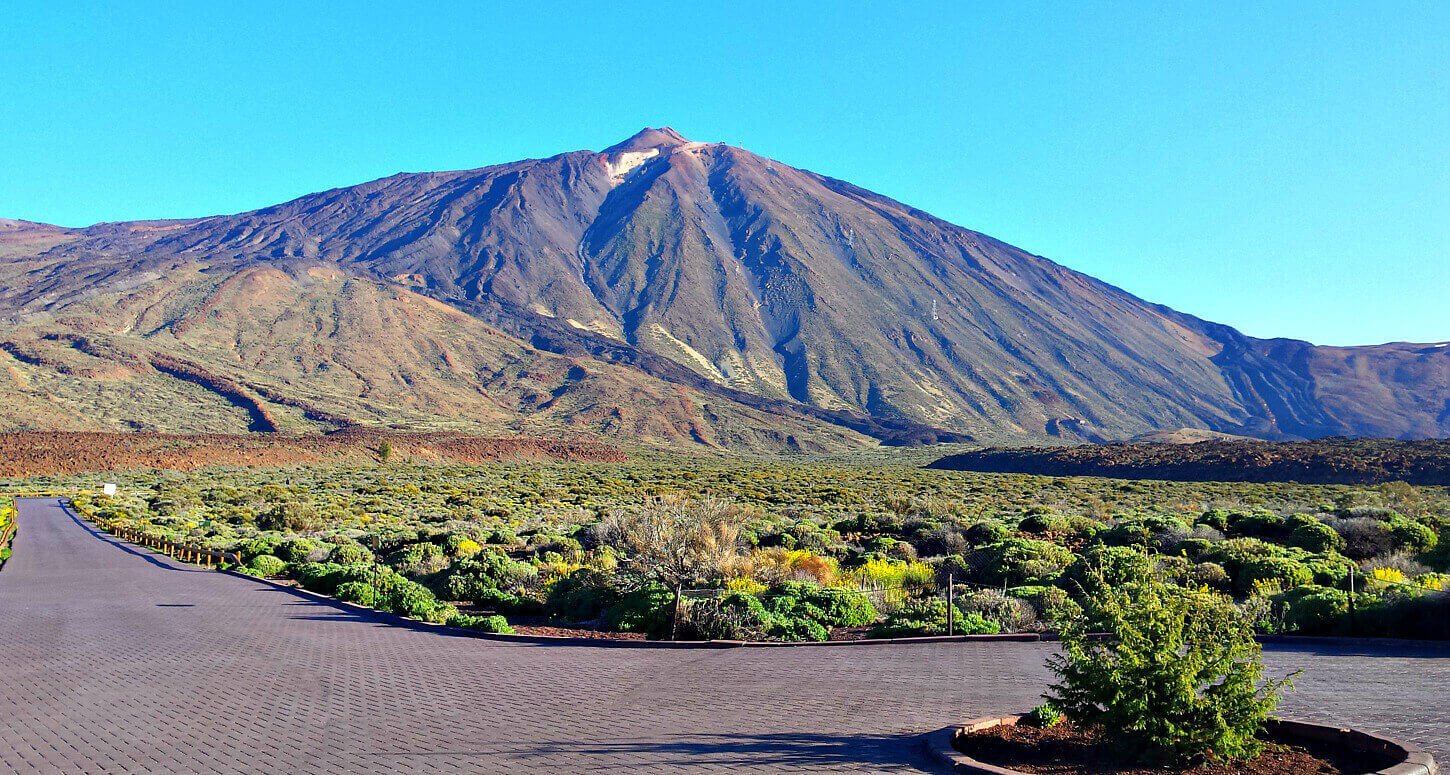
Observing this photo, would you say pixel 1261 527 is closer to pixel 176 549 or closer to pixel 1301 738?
pixel 1301 738

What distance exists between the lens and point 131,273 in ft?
438

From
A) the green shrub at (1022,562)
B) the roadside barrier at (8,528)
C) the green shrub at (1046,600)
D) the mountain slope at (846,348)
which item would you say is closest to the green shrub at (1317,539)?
the green shrub at (1022,562)

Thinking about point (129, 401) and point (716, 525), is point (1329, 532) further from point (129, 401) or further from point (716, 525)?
point (129, 401)

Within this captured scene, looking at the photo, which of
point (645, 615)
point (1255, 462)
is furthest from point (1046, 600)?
point (1255, 462)

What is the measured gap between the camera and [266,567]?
805 inches

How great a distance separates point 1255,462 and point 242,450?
69.7 meters

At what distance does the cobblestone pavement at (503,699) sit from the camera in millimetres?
6434

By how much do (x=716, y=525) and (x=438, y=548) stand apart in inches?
329

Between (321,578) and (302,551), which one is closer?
(321,578)

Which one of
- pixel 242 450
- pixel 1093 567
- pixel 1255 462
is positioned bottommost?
pixel 1093 567

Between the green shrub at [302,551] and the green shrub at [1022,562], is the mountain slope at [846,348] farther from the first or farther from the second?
the green shrub at [1022,562]

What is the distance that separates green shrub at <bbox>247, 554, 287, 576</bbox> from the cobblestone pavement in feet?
23.2

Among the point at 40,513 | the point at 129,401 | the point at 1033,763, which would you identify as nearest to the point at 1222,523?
the point at 1033,763

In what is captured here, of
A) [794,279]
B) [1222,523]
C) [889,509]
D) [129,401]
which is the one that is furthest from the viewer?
[794,279]
